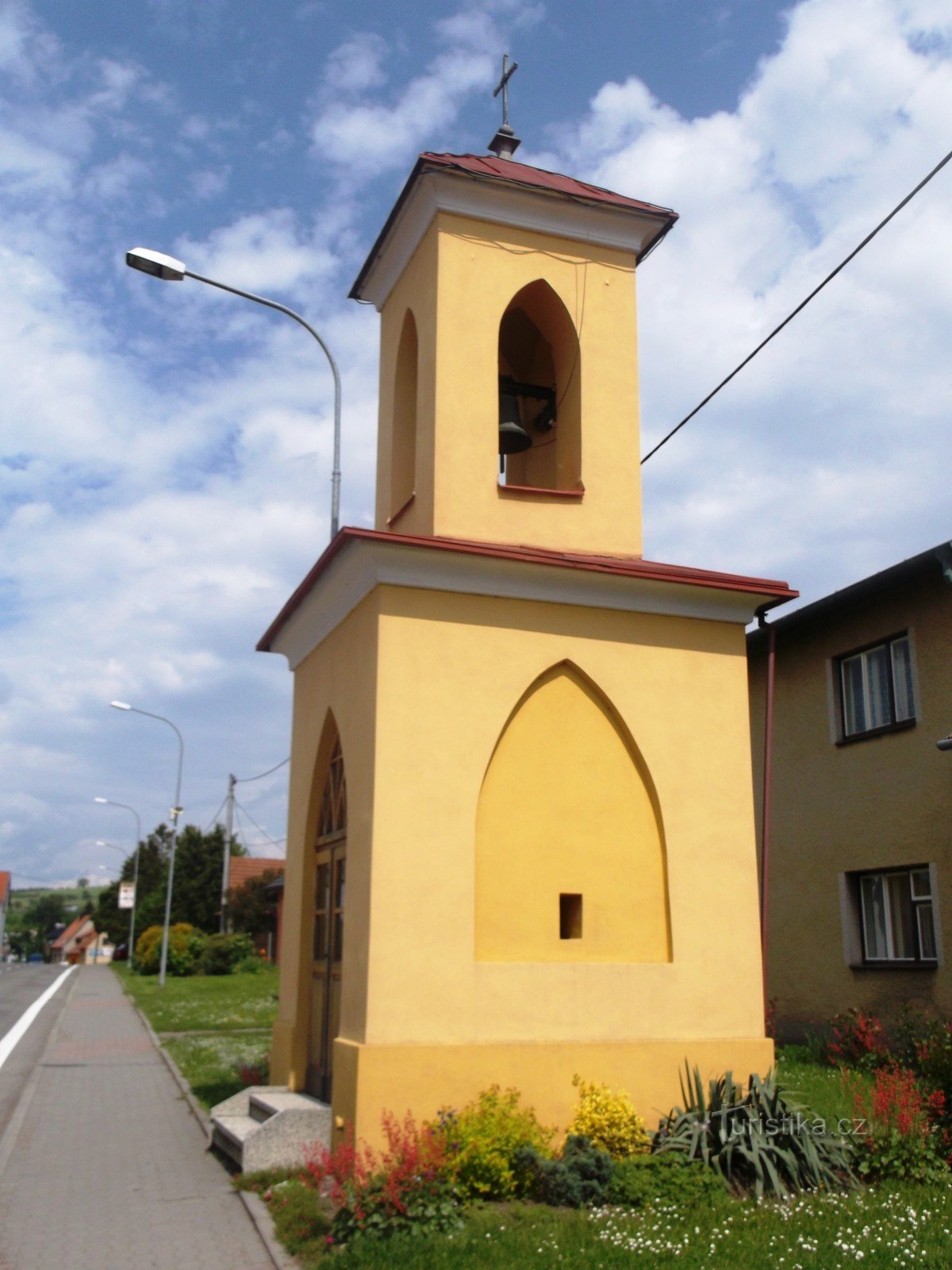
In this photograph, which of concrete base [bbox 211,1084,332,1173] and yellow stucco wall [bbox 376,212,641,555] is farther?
yellow stucco wall [bbox 376,212,641,555]

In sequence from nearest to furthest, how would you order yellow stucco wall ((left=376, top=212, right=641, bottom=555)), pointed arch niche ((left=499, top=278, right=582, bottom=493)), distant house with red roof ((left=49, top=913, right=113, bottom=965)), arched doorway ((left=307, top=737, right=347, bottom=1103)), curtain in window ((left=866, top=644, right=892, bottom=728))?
arched doorway ((left=307, top=737, right=347, bottom=1103)) → yellow stucco wall ((left=376, top=212, right=641, bottom=555)) → pointed arch niche ((left=499, top=278, right=582, bottom=493)) → curtain in window ((left=866, top=644, right=892, bottom=728)) → distant house with red roof ((left=49, top=913, right=113, bottom=965))

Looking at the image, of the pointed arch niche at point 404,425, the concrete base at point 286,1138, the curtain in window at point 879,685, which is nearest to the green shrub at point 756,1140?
the concrete base at point 286,1138

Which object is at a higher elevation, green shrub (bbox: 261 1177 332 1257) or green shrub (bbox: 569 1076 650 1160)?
green shrub (bbox: 569 1076 650 1160)

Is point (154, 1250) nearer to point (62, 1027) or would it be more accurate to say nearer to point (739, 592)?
point (739, 592)

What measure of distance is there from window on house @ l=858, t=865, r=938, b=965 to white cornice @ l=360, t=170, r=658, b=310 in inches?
345

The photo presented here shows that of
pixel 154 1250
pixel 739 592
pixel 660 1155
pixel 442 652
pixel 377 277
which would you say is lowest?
pixel 154 1250

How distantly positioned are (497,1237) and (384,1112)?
1.29 meters

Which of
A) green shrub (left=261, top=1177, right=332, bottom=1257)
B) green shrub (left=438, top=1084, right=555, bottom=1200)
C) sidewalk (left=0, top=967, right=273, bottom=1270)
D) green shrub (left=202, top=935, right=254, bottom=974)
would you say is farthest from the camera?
green shrub (left=202, top=935, right=254, bottom=974)

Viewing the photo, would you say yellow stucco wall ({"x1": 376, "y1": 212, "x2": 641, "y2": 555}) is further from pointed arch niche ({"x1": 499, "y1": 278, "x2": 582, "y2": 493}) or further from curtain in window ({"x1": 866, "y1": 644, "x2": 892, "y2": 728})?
curtain in window ({"x1": 866, "y1": 644, "x2": 892, "y2": 728})

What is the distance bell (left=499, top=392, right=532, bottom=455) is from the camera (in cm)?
1042

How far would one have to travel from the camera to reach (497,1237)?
6832mm

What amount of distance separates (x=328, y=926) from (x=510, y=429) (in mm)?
4597

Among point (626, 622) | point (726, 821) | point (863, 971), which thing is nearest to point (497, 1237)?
point (726, 821)

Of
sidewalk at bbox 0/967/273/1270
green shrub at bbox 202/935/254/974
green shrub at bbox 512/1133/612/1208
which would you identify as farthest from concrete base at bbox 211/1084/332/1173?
green shrub at bbox 202/935/254/974
